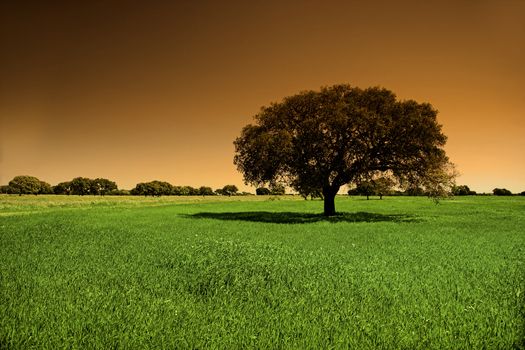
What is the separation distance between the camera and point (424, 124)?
36.6 metres

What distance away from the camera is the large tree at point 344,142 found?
120 ft

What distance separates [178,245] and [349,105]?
2661cm

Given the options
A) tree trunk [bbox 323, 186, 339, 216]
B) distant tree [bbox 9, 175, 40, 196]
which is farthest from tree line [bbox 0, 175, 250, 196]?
tree trunk [bbox 323, 186, 339, 216]

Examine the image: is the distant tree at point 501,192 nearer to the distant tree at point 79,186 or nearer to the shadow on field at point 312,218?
the shadow on field at point 312,218

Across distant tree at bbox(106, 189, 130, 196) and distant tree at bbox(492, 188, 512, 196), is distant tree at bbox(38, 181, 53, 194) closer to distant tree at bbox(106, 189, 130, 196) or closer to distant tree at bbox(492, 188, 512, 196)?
distant tree at bbox(106, 189, 130, 196)

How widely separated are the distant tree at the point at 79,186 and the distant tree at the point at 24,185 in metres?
19.4

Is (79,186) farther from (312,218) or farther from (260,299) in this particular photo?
(260,299)

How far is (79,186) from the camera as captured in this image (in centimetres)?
19062

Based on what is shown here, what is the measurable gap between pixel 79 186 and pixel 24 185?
28135 millimetres

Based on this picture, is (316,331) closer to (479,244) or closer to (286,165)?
(479,244)

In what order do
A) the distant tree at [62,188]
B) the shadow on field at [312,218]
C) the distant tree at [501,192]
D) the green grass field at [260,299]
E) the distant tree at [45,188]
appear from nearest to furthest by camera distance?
the green grass field at [260,299] → the shadow on field at [312,218] → the distant tree at [501,192] → the distant tree at [45,188] → the distant tree at [62,188]

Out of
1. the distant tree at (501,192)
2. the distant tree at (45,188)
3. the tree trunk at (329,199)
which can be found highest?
the distant tree at (45,188)

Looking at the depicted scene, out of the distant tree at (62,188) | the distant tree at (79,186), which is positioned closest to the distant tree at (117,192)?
the distant tree at (79,186)

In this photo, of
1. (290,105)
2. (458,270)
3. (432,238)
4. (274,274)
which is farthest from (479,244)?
(290,105)
